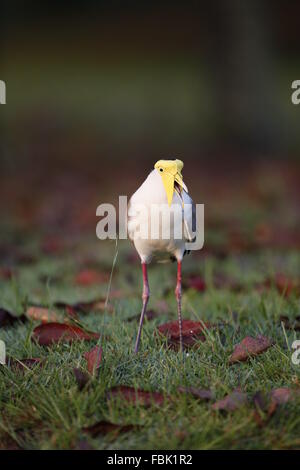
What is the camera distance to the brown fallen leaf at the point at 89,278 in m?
5.86

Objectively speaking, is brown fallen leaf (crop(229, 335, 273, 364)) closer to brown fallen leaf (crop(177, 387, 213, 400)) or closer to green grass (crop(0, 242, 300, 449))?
green grass (crop(0, 242, 300, 449))

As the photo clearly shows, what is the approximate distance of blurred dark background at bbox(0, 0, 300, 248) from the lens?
440 inches

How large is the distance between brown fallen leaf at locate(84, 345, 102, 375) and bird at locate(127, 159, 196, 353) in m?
0.29

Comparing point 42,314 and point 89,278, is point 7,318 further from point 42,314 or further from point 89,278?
point 89,278

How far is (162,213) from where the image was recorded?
339cm

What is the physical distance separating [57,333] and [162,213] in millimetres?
891

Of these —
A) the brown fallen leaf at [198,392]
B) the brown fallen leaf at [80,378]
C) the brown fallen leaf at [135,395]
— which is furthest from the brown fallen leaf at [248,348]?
the brown fallen leaf at [80,378]

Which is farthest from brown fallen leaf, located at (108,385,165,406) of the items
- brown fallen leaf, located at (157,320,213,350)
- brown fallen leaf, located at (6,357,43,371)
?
brown fallen leaf, located at (157,320,213,350)

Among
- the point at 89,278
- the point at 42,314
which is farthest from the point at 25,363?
the point at 89,278

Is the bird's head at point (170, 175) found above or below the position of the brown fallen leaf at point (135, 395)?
above

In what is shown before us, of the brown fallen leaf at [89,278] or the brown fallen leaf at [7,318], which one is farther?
the brown fallen leaf at [89,278]

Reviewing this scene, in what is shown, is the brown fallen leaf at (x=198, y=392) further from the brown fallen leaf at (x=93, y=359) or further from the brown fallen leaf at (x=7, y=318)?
the brown fallen leaf at (x=7, y=318)

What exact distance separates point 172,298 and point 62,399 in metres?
2.10

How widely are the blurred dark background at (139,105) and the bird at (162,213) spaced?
5.01 meters
